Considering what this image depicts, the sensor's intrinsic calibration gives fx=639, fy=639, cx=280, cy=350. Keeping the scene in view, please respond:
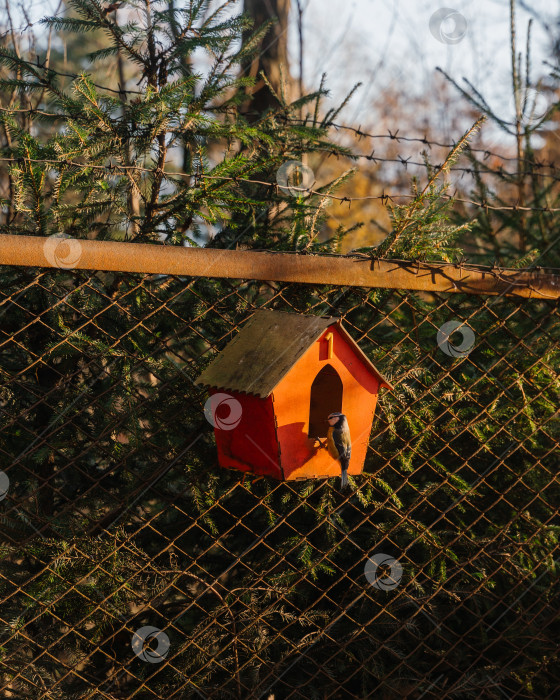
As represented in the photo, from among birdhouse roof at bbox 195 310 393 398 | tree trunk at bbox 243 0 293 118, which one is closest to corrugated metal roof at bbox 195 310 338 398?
birdhouse roof at bbox 195 310 393 398

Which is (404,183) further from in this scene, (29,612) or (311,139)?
(29,612)

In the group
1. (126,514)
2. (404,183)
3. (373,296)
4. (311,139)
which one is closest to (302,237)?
(373,296)

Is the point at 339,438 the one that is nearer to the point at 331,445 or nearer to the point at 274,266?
the point at 331,445

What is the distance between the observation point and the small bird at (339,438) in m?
1.69

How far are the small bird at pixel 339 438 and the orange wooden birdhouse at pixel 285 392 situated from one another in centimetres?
4

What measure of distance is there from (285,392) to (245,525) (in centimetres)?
72

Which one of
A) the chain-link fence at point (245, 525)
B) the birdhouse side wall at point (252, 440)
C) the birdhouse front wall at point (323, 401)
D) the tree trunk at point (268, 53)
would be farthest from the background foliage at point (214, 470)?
the tree trunk at point (268, 53)

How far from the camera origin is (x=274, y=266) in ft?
6.15

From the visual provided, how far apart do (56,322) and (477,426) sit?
1615 mm

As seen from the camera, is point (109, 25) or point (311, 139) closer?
point (109, 25)

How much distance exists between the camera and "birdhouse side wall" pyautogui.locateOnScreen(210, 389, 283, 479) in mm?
1687

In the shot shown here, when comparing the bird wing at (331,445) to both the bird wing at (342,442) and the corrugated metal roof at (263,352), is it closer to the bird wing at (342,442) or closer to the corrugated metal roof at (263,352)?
the bird wing at (342,442)

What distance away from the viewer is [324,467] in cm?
177

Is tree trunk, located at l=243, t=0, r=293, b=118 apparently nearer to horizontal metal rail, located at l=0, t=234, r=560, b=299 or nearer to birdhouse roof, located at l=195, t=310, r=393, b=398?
horizontal metal rail, located at l=0, t=234, r=560, b=299
